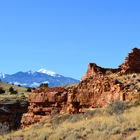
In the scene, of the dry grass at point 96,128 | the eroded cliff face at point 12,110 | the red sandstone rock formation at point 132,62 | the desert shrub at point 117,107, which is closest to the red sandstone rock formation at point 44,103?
the red sandstone rock formation at point 132,62

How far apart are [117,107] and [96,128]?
540 centimetres

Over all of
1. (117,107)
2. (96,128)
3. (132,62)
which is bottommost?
(96,128)

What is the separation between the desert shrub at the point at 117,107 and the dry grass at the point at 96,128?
0.31 m

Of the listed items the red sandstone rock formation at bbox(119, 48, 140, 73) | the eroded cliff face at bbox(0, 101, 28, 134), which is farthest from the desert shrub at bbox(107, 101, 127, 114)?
the eroded cliff face at bbox(0, 101, 28, 134)

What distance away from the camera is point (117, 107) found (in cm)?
3200

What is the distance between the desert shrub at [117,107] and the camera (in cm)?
3144

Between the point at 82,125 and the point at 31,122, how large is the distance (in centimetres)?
1649

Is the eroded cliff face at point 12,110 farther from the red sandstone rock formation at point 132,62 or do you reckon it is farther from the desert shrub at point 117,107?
the desert shrub at point 117,107

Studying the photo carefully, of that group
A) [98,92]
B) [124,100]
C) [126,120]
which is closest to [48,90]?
[98,92]

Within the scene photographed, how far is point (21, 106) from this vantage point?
264ft

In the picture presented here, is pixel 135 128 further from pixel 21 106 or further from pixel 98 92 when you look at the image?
pixel 21 106

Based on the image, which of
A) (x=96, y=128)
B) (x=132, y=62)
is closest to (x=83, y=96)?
(x=132, y=62)

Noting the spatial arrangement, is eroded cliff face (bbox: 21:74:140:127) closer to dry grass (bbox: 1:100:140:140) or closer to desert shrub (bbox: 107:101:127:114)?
desert shrub (bbox: 107:101:127:114)

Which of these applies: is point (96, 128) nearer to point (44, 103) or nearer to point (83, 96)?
point (83, 96)
